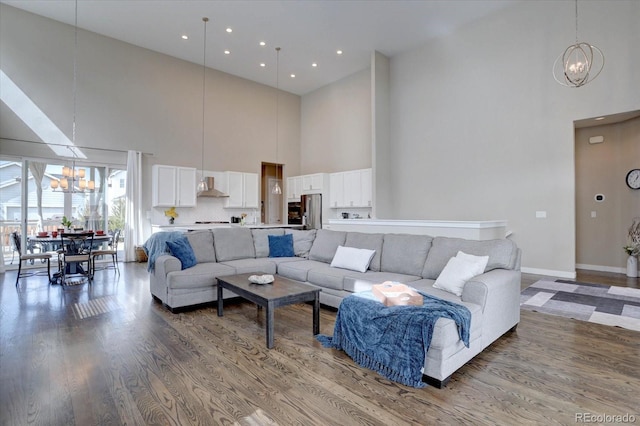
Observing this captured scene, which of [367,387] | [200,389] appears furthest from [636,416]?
[200,389]

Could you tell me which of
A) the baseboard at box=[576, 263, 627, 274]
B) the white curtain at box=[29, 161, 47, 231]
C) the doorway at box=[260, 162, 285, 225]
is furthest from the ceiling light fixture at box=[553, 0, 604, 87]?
the white curtain at box=[29, 161, 47, 231]

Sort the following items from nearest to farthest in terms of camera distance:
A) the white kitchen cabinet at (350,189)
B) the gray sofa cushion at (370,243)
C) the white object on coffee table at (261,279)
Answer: the white object on coffee table at (261,279), the gray sofa cushion at (370,243), the white kitchen cabinet at (350,189)

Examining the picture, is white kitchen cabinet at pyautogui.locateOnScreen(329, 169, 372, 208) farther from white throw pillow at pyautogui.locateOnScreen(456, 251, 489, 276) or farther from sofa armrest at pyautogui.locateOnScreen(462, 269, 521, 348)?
sofa armrest at pyautogui.locateOnScreen(462, 269, 521, 348)

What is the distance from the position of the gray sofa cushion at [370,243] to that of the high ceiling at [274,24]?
15.3 feet

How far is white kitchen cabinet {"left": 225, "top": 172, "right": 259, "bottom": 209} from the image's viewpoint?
9211mm

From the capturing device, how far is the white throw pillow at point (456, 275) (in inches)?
116

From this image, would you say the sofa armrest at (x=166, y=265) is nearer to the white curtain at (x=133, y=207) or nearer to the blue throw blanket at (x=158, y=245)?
the blue throw blanket at (x=158, y=245)

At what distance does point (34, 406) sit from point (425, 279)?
3365mm

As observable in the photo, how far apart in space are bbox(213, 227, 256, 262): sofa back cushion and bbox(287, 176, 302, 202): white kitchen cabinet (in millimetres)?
5089

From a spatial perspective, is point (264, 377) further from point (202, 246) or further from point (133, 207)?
point (133, 207)

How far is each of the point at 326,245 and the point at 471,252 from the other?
6.81 ft

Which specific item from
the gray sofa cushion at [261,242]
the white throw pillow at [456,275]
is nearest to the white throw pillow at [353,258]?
the white throw pillow at [456,275]

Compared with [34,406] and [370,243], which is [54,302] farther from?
[370,243]

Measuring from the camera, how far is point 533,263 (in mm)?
6199
